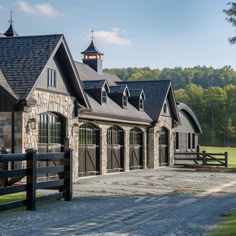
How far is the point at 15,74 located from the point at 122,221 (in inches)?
399

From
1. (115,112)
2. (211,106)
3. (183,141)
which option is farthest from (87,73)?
(211,106)

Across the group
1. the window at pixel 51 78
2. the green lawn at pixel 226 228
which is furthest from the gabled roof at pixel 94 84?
the green lawn at pixel 226 228

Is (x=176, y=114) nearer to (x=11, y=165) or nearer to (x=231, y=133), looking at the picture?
(x=11, y=165)

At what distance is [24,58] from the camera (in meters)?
20.7

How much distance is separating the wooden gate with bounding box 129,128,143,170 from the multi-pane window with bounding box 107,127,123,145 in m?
1.74

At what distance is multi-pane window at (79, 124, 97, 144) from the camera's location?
25.4 m

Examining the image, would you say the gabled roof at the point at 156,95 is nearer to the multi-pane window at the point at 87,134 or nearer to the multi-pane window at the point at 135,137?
the multi-pane window at the point at 135,137

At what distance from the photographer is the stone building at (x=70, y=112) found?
19.5 metres

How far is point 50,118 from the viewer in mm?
21891

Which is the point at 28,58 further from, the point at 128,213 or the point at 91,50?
the point at 91,50

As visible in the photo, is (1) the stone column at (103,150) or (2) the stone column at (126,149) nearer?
(1) the stone column at (103,150)

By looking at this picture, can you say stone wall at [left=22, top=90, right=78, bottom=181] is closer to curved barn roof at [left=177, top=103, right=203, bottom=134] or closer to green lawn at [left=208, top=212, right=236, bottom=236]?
green lawn at [left=208, top=212, right=236, bottom=236]

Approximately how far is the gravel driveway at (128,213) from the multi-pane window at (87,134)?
5.68 m

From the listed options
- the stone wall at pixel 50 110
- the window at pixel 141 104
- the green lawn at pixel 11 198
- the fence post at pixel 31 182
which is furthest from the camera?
the window at pixel 141 104
